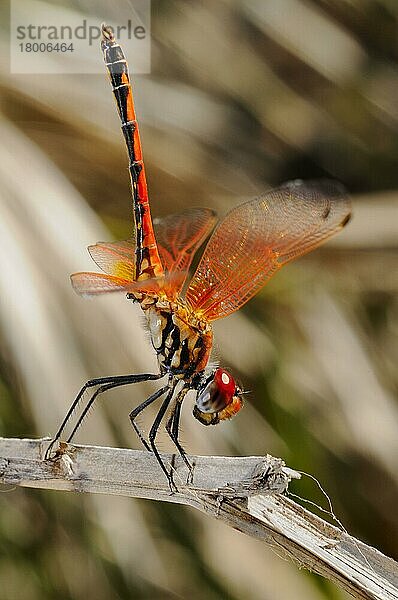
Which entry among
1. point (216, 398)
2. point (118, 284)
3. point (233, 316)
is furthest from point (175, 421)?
point (233, 316)

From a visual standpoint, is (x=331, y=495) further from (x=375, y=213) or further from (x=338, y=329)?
(x=375, y=213)

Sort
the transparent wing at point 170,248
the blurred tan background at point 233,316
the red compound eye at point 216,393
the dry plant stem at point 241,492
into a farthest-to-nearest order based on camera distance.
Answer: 1. the blurred tan background at point 233,316
2. the transparent wing at point 170,248
3. the red compound eye at point 216,393
4. the dry plant stem at point 241,492

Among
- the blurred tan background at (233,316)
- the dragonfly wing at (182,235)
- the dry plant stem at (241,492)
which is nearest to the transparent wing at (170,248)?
the dragonfly wing at (182,235)

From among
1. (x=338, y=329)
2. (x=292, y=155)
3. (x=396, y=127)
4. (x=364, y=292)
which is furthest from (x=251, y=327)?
(x=396, y=127)

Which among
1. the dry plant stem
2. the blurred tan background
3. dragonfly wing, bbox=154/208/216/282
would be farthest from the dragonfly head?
the blurred tan background

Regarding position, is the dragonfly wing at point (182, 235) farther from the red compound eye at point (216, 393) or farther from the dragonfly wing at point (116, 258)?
the red compound eye at point (216, 393)

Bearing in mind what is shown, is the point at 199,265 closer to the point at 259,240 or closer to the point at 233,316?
the point at 259,240
